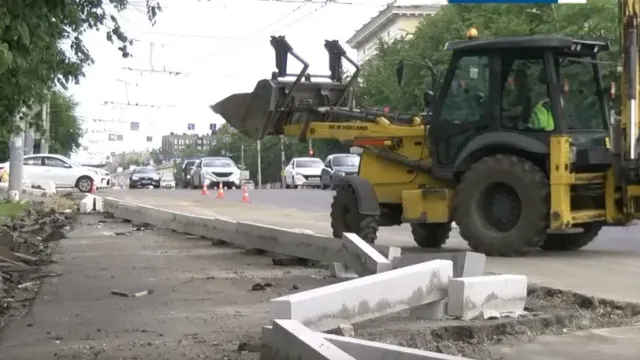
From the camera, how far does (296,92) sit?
46.8 feet

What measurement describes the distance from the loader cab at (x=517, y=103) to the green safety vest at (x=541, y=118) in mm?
13

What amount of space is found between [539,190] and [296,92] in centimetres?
409

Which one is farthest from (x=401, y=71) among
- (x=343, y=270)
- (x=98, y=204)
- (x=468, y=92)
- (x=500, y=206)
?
(x=98, y=204)

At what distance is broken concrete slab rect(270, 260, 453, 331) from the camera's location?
6453mm

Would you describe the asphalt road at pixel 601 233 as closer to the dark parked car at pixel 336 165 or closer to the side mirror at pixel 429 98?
the side mirror at pixel 429 98

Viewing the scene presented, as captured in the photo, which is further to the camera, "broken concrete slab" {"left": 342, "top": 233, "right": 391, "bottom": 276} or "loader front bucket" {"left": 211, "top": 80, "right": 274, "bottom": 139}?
"loader front bucket" {"left": 211, "top": 80, "right": 274, "bottom": 139}

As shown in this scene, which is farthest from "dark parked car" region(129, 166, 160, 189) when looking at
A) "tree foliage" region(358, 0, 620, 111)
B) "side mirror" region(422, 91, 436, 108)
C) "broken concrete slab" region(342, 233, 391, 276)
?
"broken concrete slab" region(342, 233, 391, 276)

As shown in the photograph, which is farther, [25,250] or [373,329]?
[25,250]

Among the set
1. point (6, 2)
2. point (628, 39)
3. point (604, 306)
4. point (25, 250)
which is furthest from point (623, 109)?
point (25, 250)

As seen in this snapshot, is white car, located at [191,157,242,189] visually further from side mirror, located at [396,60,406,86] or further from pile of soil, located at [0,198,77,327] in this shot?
side mirror, located at [396,60,406,86]

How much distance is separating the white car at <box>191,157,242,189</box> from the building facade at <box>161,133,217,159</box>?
311 feet

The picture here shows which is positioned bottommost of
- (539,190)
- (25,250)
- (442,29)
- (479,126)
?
(25,250)

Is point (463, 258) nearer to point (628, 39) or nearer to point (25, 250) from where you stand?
point (628, 39)

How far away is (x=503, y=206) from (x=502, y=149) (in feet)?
2.48
